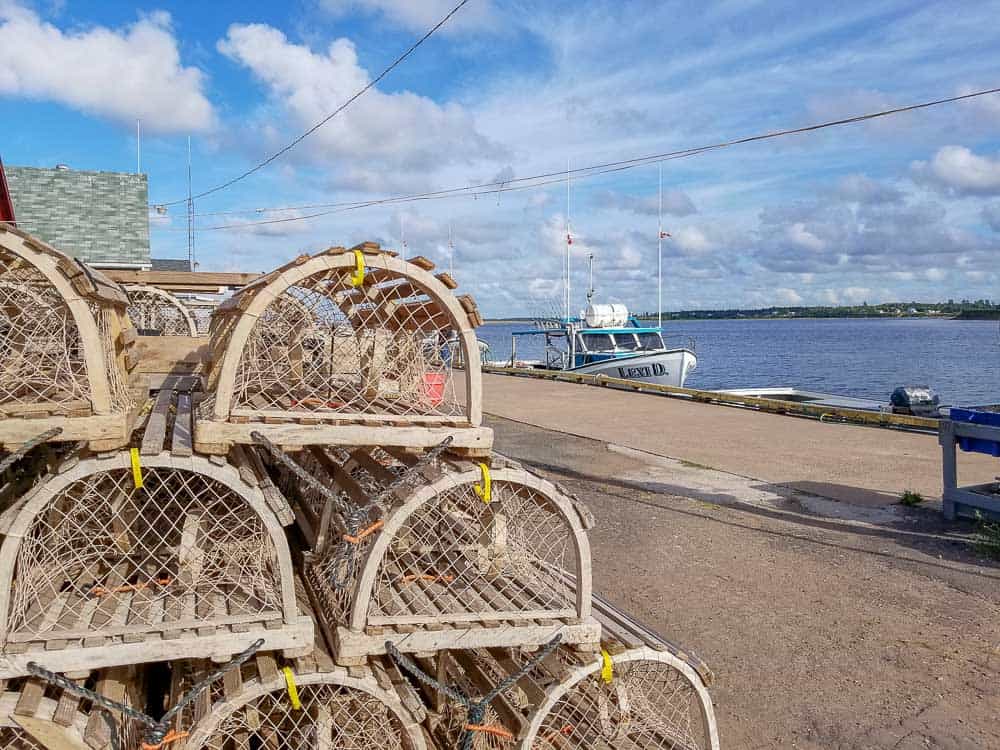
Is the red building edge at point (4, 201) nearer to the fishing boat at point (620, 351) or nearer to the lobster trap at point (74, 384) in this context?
the lobster trap at point (74, 384)

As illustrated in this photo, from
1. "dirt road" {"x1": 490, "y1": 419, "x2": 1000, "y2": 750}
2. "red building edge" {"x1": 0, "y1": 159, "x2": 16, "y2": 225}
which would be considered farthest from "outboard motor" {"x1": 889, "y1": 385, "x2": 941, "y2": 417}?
"red building edge" {"x1": 0, "y1": 159, "x2": 16, "y2": 225}

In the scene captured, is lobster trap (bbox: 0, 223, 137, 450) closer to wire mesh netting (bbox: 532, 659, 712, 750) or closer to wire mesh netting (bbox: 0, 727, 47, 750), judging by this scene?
wire mesh netting (bbox: 0, 727, 47, 750)

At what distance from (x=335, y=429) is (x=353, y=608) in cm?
68

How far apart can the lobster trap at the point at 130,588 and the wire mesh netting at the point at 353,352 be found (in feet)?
1.82

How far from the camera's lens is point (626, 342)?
28.6 meters

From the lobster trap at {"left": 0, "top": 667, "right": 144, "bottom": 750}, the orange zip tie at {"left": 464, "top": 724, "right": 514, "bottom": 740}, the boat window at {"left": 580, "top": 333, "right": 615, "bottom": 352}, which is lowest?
the orange zip tie at {"left": 464, "top": 724, "right": 514, "bottom": 740}

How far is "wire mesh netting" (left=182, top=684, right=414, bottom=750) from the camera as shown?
9.34 ft

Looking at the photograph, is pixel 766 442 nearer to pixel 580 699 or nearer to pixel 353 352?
pixel 353 352

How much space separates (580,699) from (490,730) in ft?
1.52

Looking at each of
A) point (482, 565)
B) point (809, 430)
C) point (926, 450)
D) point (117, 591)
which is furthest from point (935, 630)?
point (809, 430)

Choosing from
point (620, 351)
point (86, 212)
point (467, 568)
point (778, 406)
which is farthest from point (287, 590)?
point (620, 351)

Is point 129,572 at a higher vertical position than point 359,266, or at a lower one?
lower

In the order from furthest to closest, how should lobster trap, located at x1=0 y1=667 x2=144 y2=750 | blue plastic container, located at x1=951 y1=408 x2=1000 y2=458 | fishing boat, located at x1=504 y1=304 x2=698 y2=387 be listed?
fishing boat, located at x1=504 y1=304 x2=698 y2=387, blue plastic container, located at x1=951 y1=408 x2=1000 y2=458, lobster trap, located at x1=0 y1=667 x2=144 y2=750

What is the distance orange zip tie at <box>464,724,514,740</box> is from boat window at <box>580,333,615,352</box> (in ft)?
84.0
